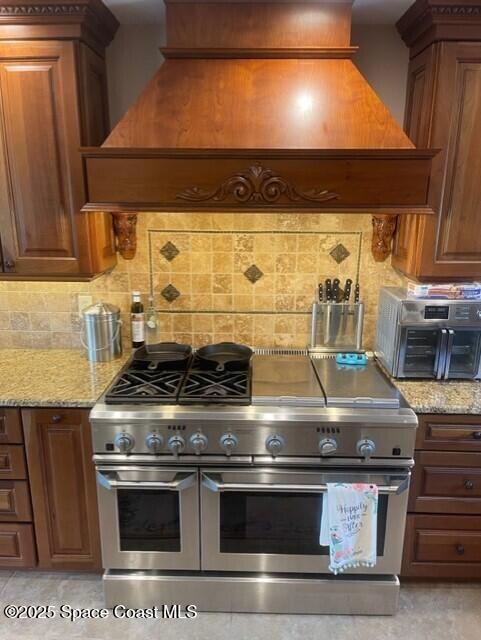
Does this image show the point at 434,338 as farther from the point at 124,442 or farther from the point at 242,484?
the point at 124,442

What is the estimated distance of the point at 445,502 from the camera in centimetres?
187

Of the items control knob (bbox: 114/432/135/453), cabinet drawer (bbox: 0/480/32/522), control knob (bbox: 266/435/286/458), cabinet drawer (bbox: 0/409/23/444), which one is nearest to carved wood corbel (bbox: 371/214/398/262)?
control knob (bbox: 266/435/286/458)

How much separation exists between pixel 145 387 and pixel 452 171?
5.14ft

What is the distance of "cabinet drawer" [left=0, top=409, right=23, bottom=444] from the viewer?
5.97ft

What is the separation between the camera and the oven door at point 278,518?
1.73 meters

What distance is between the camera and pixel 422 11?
171 cm

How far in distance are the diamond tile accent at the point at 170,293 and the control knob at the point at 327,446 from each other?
110 cm

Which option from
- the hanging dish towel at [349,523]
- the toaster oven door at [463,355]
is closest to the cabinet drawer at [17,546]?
the hanging dish towel at [349,523]

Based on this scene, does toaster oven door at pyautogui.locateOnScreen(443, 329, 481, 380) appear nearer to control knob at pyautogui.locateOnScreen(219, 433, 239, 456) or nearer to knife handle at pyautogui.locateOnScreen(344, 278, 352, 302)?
knife handle at pyautogui.locateOnScreen(344, 278, 352, 302)

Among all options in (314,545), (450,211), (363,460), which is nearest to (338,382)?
(363,460)

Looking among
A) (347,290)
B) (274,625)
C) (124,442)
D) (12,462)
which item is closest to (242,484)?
(124,442)

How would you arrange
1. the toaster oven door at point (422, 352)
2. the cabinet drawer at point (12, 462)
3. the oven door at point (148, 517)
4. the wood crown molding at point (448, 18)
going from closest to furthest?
the wood crown molding at point (448, 18) → the oven door at point (148, 517) → the cabinet drawer at point (12, 462) → the toaster oven door at point (422, 352)

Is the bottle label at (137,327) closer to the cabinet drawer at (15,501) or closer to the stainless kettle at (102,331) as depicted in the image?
the stainless kettle at (102,331)

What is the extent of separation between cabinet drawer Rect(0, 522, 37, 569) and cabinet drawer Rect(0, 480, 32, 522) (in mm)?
44
